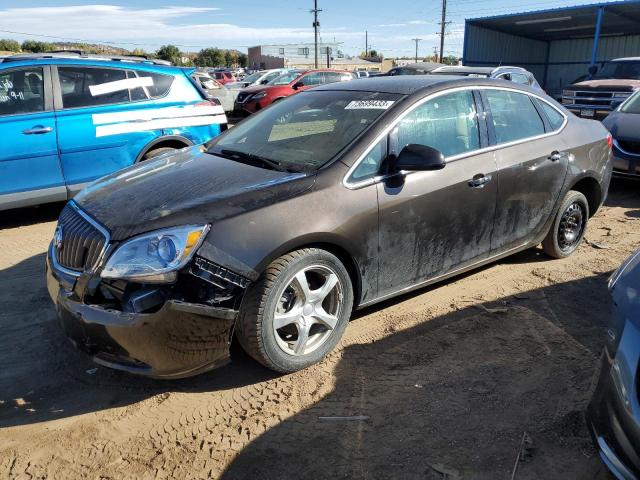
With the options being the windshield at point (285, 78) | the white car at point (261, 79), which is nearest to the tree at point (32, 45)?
the white car at point (261, 79)

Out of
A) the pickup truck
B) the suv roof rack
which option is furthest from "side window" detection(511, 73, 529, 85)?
the suv roof rack

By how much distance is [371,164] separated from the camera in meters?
3.32

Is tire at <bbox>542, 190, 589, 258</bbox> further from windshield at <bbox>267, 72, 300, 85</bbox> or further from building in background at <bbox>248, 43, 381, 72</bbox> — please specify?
building in background at <bbox>248, 43, 381, 72</bbox>

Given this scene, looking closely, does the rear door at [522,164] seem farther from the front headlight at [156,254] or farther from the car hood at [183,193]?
the front headlight at [156,254]

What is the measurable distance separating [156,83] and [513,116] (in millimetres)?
4362

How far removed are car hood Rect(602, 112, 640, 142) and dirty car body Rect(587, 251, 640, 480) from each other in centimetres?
612

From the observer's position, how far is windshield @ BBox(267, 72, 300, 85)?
17.6 meters

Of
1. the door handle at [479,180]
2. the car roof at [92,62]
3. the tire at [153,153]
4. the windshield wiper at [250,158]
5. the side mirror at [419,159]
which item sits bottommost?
the tire at [153,153]

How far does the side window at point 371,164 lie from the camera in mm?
3240

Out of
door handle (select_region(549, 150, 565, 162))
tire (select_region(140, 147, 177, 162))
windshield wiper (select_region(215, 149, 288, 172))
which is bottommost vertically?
tire (select_region(140, 147, 177, 162))

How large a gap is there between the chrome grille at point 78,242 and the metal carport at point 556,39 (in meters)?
Answer: 25.8

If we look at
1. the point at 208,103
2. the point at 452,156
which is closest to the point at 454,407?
the point at 452,156

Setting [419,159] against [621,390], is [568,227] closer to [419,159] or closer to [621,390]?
[419,159]

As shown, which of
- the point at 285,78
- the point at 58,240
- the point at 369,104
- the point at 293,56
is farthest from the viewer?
the point at 293,56
